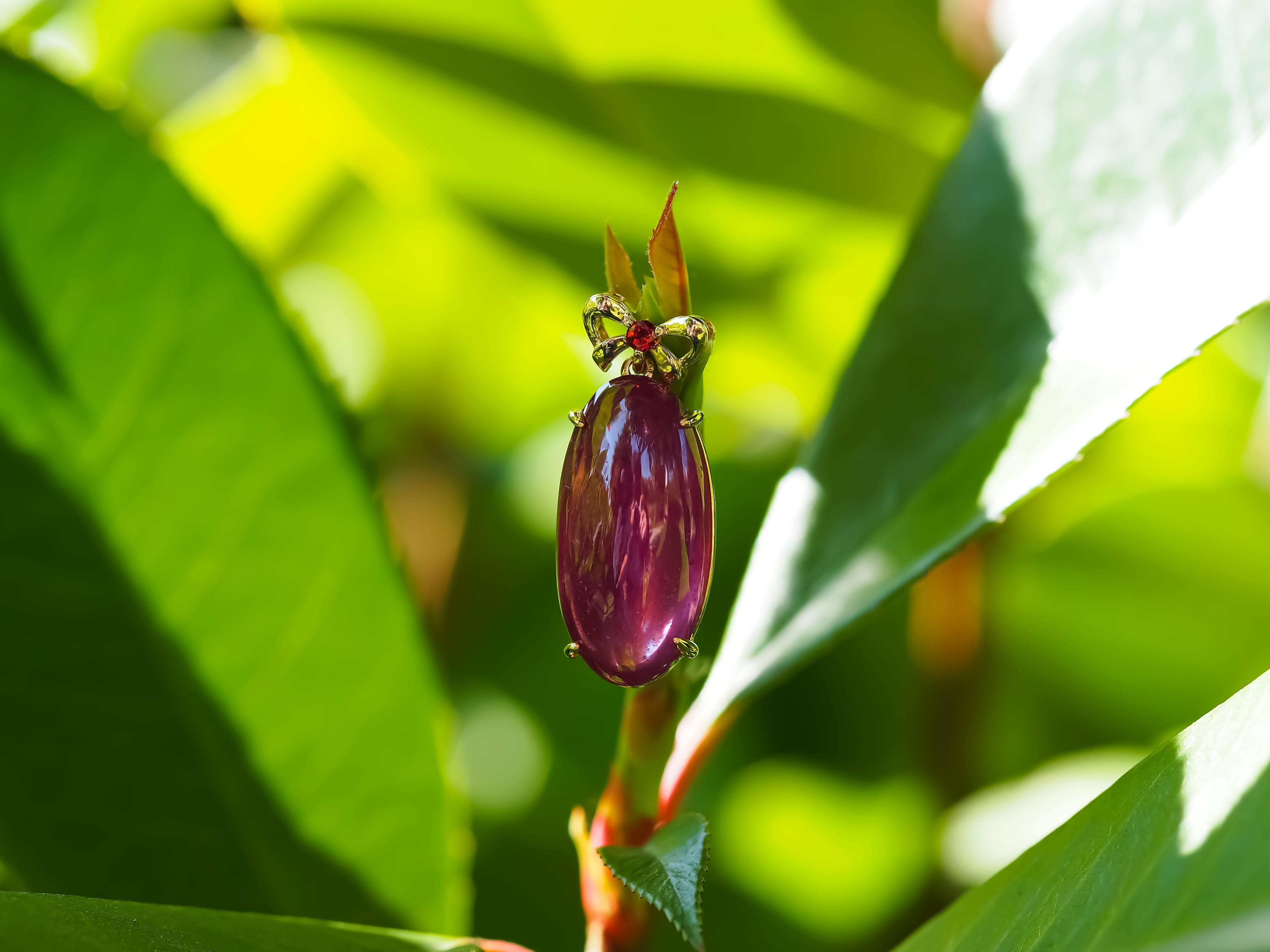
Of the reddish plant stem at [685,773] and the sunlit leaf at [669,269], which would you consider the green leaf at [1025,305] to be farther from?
the sunlit leaf at [669,269]

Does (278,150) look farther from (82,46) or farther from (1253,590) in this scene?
(1253,590)

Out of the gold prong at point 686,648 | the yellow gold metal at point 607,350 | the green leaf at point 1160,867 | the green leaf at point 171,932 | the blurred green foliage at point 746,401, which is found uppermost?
the blurred green foliage at point 746,401

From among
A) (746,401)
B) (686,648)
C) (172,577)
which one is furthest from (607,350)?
(746,401)

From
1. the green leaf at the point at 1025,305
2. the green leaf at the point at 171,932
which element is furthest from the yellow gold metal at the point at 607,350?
the green leaf at the point at 171,932

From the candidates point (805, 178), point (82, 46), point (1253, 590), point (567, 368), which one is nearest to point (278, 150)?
point (82, 46)

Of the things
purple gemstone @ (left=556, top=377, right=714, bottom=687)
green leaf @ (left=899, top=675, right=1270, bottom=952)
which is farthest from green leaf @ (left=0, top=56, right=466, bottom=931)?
green leaf @ (left=899, top=675, right=1270, bottom=952)
